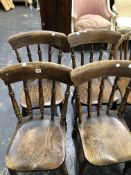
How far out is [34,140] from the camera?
1511 mm

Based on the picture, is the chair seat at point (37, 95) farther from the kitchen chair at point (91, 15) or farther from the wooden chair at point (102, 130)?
the kitchen chair at point (91, 15)

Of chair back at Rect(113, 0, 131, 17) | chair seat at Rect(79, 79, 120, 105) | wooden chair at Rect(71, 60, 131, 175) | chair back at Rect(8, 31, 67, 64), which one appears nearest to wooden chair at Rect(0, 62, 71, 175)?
wooden chair at Rect(71, 60, 131, 175)

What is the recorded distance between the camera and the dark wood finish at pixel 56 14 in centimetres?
327

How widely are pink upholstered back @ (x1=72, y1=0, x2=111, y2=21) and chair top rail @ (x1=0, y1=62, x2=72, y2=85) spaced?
7.38 ft

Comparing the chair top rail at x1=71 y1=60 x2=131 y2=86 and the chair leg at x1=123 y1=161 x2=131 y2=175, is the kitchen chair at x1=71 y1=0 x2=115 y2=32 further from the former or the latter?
the chair leg at x1=123 y1=161 x2=131 y2=175

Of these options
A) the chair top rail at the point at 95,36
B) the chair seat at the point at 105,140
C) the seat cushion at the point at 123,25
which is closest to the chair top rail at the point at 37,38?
the chair top rail at the point at 95,36

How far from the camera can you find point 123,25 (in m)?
3.28

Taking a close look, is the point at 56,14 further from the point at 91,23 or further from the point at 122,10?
the point at 122,10

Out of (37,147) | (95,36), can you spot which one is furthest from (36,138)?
(95,36)

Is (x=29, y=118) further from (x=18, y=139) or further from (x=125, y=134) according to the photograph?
(x=125, y=134)

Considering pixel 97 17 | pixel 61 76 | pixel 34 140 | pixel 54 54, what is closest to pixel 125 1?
pixel 97 17

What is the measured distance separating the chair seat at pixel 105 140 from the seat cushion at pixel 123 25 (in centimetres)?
195

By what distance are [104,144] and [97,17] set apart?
2471 mm

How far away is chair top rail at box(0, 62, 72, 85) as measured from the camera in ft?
4.69
